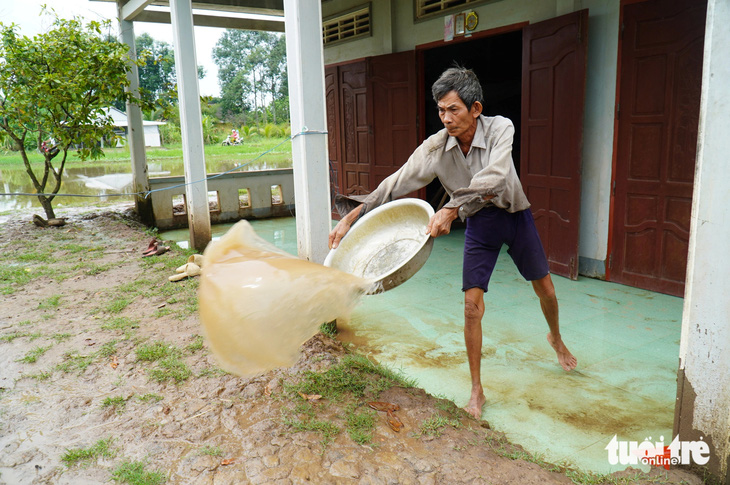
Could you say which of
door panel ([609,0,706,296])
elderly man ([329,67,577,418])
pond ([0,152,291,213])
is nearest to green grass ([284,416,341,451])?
elderly man ([329,67,577,418])

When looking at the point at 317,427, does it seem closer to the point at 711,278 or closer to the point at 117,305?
the point at 711,278

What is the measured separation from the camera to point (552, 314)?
3436 millimetres

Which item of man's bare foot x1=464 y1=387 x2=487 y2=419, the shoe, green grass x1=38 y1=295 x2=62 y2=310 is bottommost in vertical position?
man's bare foot x1=464 y1=387 x2=487 y2=419

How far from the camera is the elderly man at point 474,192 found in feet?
9.12

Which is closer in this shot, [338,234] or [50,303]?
[338,234]

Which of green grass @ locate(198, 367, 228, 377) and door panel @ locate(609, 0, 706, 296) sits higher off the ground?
door panel @ locate(609, 0, 706, 296)

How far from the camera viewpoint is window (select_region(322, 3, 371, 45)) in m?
7.81

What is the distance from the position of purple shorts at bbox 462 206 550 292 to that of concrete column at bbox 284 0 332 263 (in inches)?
57.6

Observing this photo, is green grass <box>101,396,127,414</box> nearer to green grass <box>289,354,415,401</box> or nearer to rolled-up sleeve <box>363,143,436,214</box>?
green grass <box>289,354,415,401</box>

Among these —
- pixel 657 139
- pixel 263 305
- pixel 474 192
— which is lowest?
pixel 263 305

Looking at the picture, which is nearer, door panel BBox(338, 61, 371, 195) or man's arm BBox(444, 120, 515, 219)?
Answer: man's arm BBox(444, 120, 515, 219)

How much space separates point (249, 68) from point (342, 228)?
106ft

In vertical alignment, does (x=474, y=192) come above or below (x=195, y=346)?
above

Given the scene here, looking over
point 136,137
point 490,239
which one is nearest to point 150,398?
point 490,239
